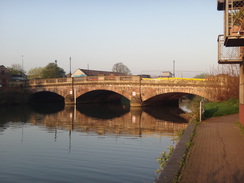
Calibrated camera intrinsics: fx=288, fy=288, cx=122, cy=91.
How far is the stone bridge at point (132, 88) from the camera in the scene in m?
31.4

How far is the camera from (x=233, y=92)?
25.2m

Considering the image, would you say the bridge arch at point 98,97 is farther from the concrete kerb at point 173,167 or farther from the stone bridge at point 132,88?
the concrete kerb at point 173,167

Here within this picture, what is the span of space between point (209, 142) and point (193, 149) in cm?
150

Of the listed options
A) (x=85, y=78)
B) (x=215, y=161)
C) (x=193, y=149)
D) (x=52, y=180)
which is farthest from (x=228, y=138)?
(x=85, y=78)

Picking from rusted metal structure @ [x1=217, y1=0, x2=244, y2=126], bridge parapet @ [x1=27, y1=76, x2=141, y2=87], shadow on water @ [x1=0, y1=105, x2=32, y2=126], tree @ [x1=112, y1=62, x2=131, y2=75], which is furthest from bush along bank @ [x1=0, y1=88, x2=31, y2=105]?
tree @ [x1=112, y1=62, x2=131, y2=75]

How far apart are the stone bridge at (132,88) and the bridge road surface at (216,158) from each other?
16.5 m

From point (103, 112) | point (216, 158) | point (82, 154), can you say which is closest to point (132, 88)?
point (103, 112)

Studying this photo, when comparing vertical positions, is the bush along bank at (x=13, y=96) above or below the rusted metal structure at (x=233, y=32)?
below

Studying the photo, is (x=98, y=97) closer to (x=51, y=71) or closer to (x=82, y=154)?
(x=51, y=71)

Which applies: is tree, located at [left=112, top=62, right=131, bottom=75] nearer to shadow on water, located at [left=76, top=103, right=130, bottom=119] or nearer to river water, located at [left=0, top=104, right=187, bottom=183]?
shadow on water, located at [left=76, top=103, right=130, bottom=119]

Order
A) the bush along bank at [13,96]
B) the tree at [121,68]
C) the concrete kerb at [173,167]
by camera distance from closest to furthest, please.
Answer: the concrete kerb at [173,167]
the bush along bank at [13,96]
the tree at [121,68]

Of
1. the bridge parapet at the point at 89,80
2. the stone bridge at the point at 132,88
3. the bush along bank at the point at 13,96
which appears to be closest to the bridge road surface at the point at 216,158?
the stone bridge at the point at 132,88

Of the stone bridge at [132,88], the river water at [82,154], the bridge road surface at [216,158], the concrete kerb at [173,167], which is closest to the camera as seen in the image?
the concrete kerb at [173,167]

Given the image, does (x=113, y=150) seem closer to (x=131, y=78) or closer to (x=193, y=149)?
(x=193, y=149)
